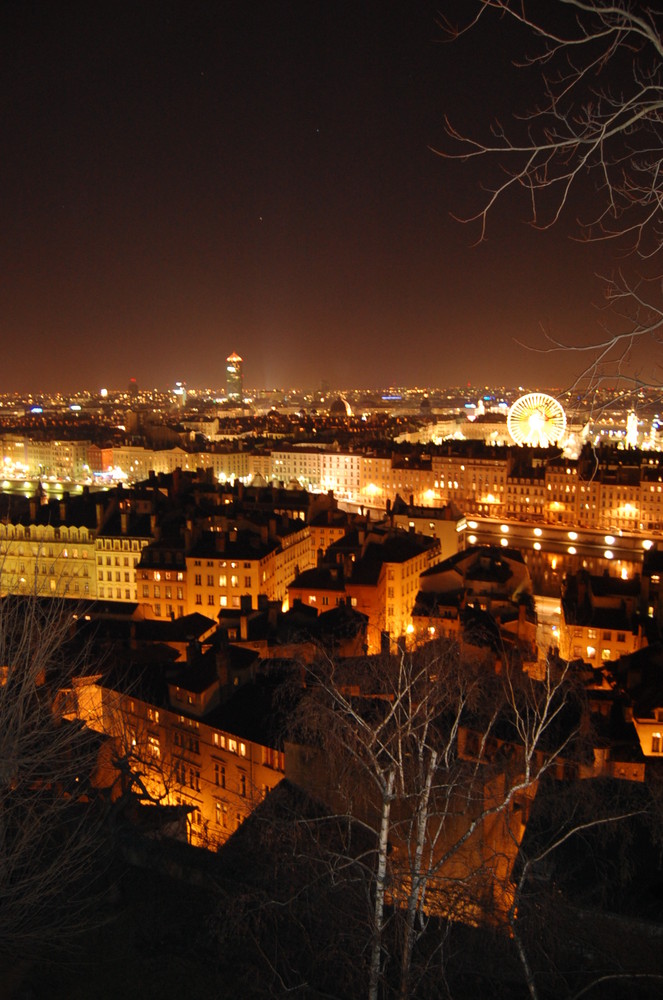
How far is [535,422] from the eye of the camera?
197 ft

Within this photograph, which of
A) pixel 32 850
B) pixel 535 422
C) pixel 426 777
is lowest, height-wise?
pixel 32 850

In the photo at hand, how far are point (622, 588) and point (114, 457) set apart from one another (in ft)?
201

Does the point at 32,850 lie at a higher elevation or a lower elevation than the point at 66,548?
higher

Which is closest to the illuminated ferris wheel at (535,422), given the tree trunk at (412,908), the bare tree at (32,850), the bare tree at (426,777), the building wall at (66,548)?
the building wall at (66,548)

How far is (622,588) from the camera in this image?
24359 millimetres

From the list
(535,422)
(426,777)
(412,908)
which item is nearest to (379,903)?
(412,908)

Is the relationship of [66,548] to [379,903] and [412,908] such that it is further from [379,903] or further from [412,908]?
[412,908]

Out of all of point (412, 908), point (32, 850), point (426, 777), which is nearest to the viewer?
point (412, 908)

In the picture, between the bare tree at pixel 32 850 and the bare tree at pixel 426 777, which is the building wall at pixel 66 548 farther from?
the bare tree at pixel 32 850

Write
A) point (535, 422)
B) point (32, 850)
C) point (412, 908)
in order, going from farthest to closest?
point (535, 422), point (32, 850), point (412, 908)

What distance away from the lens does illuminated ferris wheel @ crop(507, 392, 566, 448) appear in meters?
58.7

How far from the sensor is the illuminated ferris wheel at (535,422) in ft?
192

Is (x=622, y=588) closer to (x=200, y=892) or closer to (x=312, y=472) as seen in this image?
(x=200, y=892)

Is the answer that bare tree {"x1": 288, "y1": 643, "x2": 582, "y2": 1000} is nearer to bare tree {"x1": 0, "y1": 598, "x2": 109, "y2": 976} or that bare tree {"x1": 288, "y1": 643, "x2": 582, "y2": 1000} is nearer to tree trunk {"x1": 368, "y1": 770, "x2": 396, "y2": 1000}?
tree trunk {"x1": 368, "y1": 770, "x2": 396, "y2": 1000}
